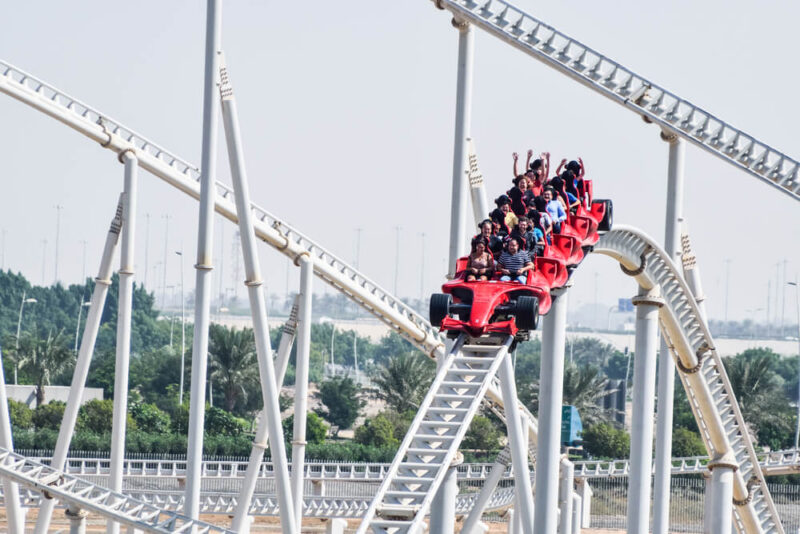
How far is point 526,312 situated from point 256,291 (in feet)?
22.1

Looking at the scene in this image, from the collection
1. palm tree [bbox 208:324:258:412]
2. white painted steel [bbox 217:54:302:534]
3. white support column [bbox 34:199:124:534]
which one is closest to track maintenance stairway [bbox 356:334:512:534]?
white painted steel [bbox 217:54:302:534]

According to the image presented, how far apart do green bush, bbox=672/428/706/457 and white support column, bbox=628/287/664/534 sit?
3033 cm

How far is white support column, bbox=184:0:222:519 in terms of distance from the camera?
A: 18.2 m

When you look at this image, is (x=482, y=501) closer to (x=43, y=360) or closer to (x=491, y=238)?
(x=491, y=238)

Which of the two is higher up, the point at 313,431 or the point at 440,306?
the point at 440,306

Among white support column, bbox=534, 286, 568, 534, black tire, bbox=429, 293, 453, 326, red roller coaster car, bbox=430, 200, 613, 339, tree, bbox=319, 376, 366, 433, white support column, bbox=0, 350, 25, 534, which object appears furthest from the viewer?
tree, bbox=319, 376, 366, 433

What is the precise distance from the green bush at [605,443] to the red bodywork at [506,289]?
117ft

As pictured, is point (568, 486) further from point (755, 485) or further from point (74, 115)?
point (74, 115)

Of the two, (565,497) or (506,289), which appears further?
(565,497)

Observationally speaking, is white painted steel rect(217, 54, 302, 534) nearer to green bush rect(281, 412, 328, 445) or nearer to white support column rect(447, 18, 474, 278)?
white support column rect(447, 18, 474, 278)

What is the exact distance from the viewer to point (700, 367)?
20.6m

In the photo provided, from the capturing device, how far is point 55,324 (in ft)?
362

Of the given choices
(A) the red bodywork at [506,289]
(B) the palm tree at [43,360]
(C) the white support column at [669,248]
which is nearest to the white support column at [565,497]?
(C) the white support column at [669,248]

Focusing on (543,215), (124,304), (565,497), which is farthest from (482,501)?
(543,215)
